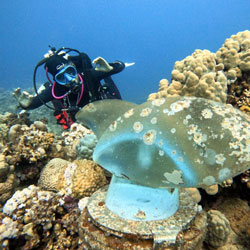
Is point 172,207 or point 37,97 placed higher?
point 37,97

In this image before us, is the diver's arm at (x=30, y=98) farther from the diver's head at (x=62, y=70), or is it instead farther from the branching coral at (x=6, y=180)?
the branching coral at (x=6, y=180)

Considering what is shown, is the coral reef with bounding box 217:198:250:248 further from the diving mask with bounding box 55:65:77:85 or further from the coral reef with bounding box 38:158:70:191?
the diving mask with bounding box 55:65:77:85

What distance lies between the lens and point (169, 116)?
3.97 ft

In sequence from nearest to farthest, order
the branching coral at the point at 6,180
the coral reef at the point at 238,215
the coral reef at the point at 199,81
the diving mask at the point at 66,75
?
the coral reef at the point at 238,215, the coral reef at the point at 199,81, the branching coral at the point at 6,180, the diving mask at the point at 66,75

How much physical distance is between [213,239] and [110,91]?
530cm

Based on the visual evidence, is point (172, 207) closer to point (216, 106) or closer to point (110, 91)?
point (216, 106)

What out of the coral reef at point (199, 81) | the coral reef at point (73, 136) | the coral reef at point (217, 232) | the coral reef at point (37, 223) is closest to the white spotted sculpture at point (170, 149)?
the coral reef at point (217, 232)

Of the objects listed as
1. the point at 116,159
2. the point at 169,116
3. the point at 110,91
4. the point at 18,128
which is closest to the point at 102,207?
the point at 116,159

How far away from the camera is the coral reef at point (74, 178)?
254 centimetres

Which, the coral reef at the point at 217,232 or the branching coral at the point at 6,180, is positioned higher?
the branching coral at the point at 6,180

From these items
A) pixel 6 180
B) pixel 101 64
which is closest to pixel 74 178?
pixel 6 180

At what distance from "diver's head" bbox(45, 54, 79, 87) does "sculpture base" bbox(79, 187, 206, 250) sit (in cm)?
439

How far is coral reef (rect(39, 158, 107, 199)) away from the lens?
2545mm

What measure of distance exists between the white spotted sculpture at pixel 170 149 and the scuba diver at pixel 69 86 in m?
3.97
